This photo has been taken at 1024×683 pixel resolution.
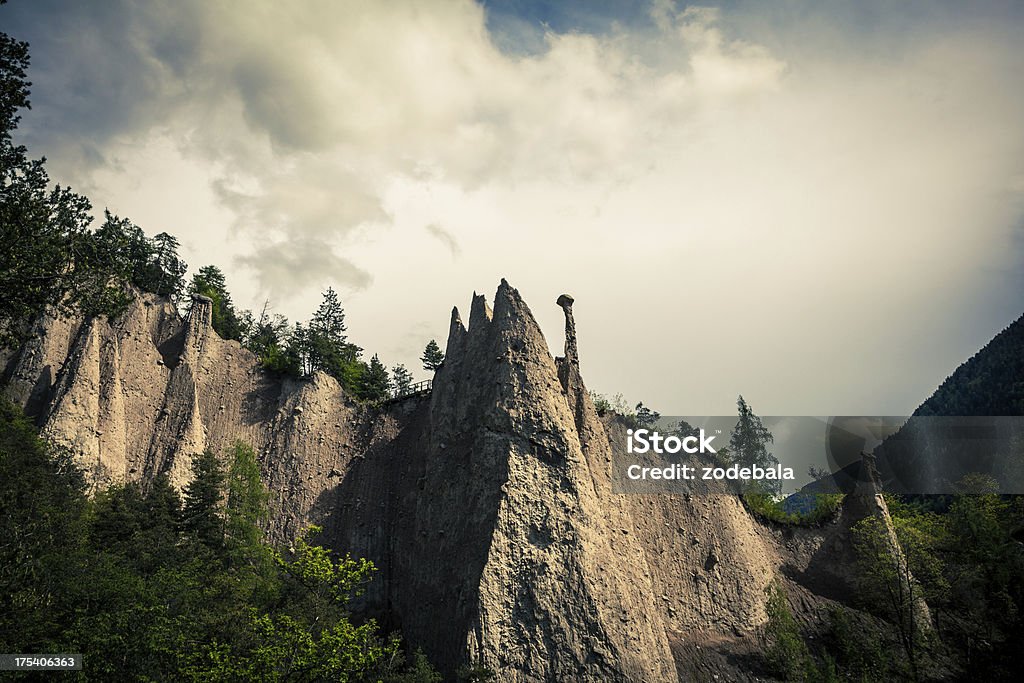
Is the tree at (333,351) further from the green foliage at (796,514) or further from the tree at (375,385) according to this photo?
the green foliage at (796,514)

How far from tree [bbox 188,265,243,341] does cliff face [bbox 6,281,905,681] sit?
6.54 m

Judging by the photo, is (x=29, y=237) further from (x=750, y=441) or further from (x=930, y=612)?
(x=750, y=441)

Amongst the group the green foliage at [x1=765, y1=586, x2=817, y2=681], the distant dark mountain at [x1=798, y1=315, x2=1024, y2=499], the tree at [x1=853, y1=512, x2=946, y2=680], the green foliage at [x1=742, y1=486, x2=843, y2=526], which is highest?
the distant dark mountain at [x1=798, y1=315, x2=1024, y2=499]

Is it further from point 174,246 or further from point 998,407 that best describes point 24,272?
point 998,407

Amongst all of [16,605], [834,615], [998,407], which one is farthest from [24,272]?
[998,407]

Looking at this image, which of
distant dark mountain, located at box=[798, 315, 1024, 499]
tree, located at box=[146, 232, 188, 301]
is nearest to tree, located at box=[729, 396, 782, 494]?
distant dark mountain, located at box=[798, 315, 1024, 499]

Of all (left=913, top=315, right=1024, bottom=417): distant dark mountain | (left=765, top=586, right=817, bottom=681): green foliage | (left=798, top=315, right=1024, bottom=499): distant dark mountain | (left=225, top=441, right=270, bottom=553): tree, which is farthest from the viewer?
(left=913, top=315, right=1024, bottom=417): distant dark mountain

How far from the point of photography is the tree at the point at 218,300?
4372 cm

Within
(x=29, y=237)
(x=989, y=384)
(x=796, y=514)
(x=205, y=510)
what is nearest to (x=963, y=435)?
(x=989, y=384)

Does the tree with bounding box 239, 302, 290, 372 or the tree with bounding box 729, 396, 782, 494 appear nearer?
the tree with bounding box 239, 302, 290, 372

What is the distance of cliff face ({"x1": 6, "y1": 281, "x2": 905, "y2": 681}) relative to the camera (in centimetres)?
2130

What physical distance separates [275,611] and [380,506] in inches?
397

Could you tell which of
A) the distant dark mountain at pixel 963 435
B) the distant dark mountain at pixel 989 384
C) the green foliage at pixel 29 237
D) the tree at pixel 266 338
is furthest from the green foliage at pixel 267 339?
the distant dark mountain at pixel 989 384

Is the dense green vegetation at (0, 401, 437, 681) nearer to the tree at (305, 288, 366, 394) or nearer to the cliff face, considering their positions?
the cliff face
